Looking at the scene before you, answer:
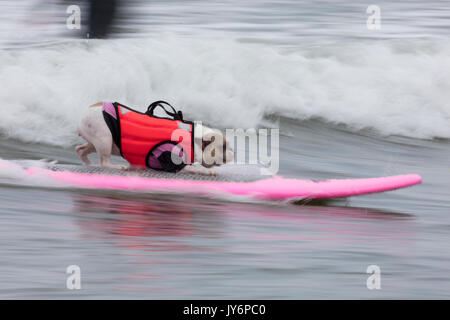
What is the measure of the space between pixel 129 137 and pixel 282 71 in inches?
178

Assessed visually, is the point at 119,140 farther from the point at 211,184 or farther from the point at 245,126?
the point at 245,126

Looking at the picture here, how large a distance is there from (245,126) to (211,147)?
302 cm

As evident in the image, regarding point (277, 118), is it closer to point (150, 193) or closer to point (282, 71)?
Answer: point (282, 71)

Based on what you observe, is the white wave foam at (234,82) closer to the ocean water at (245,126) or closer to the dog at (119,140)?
the ocean water at (245,126)

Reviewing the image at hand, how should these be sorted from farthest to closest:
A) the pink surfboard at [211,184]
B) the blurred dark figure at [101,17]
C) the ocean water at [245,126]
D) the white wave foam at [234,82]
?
the blurred dark figure at [101,17], the white wave foam at [234,82], the pink surfboard at [211,184], the ocean water at [245,126]

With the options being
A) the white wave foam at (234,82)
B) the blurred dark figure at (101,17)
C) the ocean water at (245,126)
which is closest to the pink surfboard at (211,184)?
the ocean water at (245,126)

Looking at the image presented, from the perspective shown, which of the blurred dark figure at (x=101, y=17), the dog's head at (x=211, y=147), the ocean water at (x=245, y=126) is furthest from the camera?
the blurred dark figure at (x=101, y=17)

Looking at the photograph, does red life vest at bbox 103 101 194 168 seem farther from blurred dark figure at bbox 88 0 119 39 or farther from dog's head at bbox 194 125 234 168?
blurred dark figure at bbox 88 0 119 39

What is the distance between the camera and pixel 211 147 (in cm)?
536

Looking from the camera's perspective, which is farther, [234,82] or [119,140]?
[234,82]

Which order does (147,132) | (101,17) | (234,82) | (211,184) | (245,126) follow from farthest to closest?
(101,17) < (234,82) < (245,126) < (211,184) < (147,132)

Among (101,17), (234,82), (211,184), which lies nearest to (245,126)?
(234,82)

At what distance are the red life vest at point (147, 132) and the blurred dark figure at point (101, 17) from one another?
3.58m

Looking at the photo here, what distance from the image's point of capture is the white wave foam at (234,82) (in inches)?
330
